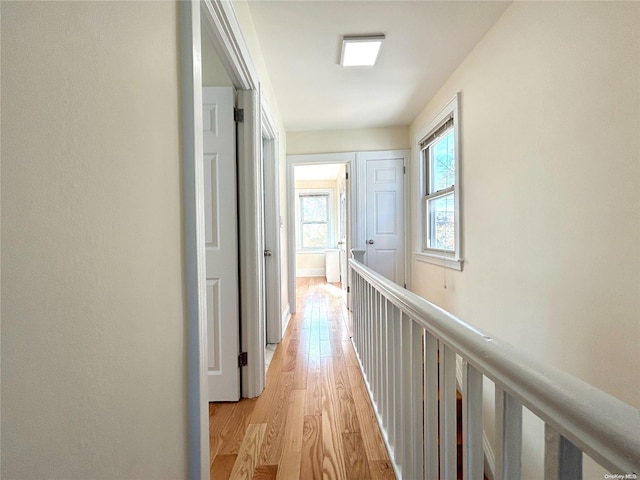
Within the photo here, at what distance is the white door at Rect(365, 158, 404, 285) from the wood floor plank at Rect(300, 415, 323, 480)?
2.31 meters

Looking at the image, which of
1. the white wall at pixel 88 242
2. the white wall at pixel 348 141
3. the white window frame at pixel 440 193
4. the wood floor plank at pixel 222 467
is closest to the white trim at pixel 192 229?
the white wall at pixel 88 242

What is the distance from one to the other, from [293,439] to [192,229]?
1206 mm

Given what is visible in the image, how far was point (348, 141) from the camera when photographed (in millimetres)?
3576

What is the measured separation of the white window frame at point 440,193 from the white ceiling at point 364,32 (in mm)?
296

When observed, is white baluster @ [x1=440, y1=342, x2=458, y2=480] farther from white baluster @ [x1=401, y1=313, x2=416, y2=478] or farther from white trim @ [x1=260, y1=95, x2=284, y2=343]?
white trim @ [x1=260, y1=95, x2=284, y2=343]

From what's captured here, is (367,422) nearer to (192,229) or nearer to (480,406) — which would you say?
(480,406)

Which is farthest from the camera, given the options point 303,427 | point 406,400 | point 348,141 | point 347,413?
point 348,141

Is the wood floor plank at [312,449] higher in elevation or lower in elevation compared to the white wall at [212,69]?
lower

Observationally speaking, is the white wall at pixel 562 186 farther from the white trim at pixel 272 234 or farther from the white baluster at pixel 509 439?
the white trim at pixel 272 234

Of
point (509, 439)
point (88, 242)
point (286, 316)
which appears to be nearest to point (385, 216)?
point (286, 316)

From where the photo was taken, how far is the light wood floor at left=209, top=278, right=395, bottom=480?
1.20 m

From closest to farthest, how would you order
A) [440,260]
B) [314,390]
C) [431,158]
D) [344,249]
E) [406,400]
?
[406,400] → [314,390] → [440,260] → [431,158] → [344,249]

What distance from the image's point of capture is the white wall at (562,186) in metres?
1.05

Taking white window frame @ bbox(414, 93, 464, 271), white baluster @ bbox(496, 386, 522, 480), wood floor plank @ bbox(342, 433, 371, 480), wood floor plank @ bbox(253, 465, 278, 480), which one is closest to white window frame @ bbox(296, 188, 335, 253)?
white window frame @ bbox(414, 93, 464, 271)
